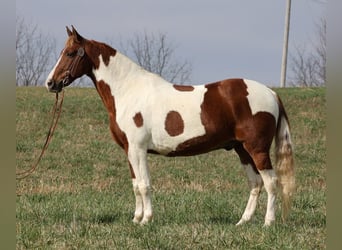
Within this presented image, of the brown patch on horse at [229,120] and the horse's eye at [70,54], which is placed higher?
the horse's eye at [70,54]

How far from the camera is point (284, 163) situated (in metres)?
5.72

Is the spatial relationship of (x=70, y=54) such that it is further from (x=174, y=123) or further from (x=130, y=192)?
(x=130, y=192)

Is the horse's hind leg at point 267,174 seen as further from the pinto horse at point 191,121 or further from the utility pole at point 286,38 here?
the utility pole at point 286,38

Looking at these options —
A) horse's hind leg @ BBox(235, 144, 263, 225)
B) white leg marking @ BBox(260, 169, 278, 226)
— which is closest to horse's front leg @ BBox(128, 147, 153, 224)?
horse's hind leg @ BBox(235, 144, 263, 225)

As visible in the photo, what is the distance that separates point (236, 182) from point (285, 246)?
7.73m

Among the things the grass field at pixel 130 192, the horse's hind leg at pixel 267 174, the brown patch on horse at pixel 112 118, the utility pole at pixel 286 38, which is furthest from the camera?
the utility pole at pixel 286 38

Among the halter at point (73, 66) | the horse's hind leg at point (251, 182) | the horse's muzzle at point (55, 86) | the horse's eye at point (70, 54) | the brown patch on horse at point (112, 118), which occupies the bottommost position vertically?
the horse's hind leg at point (251, 182)

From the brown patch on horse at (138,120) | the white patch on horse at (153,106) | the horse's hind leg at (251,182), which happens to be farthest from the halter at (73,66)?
the horse's hind leg at (251,182)

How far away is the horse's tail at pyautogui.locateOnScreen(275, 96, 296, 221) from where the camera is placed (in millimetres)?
5676

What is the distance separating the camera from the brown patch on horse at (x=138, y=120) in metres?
5.76

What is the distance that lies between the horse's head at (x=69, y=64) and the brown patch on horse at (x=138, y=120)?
0.94 metres

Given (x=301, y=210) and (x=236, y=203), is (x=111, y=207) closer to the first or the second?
(x=236, y=203)

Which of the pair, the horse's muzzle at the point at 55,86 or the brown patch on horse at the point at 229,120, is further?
the horse's muzzle at the point at 55,86
